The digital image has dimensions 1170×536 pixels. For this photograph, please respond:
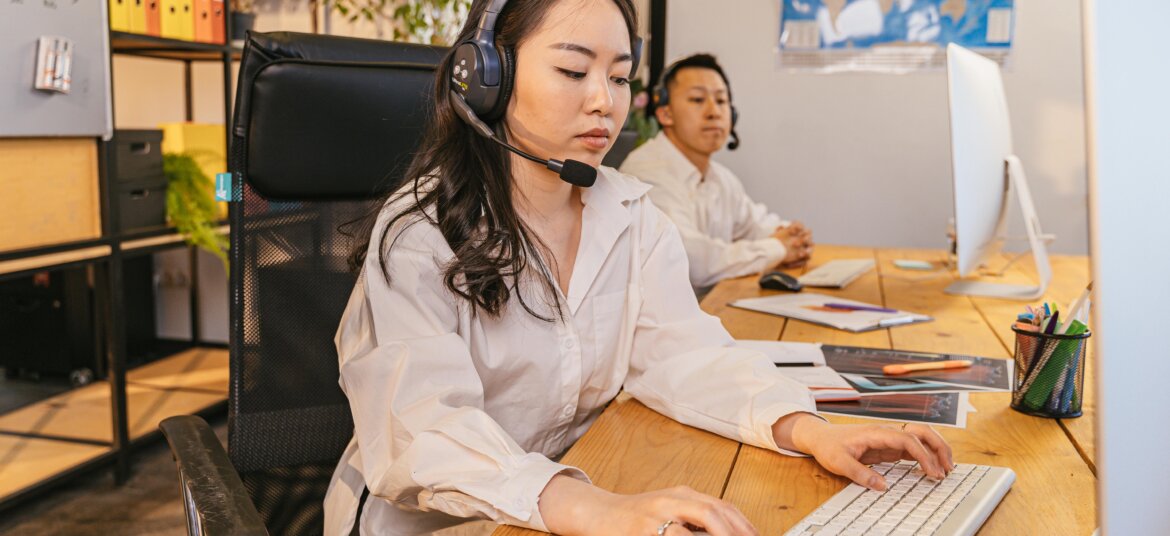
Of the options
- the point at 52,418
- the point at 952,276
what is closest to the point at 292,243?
the point at 952,276

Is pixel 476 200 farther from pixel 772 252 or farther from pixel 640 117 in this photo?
pixel 640 117

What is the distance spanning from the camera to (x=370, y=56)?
1123mm

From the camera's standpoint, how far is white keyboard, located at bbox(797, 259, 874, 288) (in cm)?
198

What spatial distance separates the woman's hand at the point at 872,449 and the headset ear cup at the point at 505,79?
0.45 meters

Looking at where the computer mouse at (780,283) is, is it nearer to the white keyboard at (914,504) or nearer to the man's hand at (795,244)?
the man's hand at (795,244)

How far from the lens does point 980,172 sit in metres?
1.68

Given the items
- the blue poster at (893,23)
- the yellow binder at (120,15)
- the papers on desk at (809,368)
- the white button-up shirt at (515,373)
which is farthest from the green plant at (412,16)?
the white button-up shirt at (515,373)

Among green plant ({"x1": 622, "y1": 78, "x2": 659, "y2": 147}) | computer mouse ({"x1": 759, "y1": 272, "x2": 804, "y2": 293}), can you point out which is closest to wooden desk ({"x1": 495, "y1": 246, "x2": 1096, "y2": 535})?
computer mouse ({"x1": 759, "y1": 272, "x2": 804, "y2": 293})

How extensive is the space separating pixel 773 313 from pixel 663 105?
1.16 meters

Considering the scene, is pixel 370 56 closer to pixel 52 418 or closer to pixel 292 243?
pixel 292 243

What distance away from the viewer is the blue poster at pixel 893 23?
10.9ft

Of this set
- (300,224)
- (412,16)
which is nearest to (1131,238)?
(300,224)

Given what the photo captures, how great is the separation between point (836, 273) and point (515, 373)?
1.26m

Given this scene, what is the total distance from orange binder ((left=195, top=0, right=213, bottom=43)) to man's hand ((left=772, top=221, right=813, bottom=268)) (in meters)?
1.59
